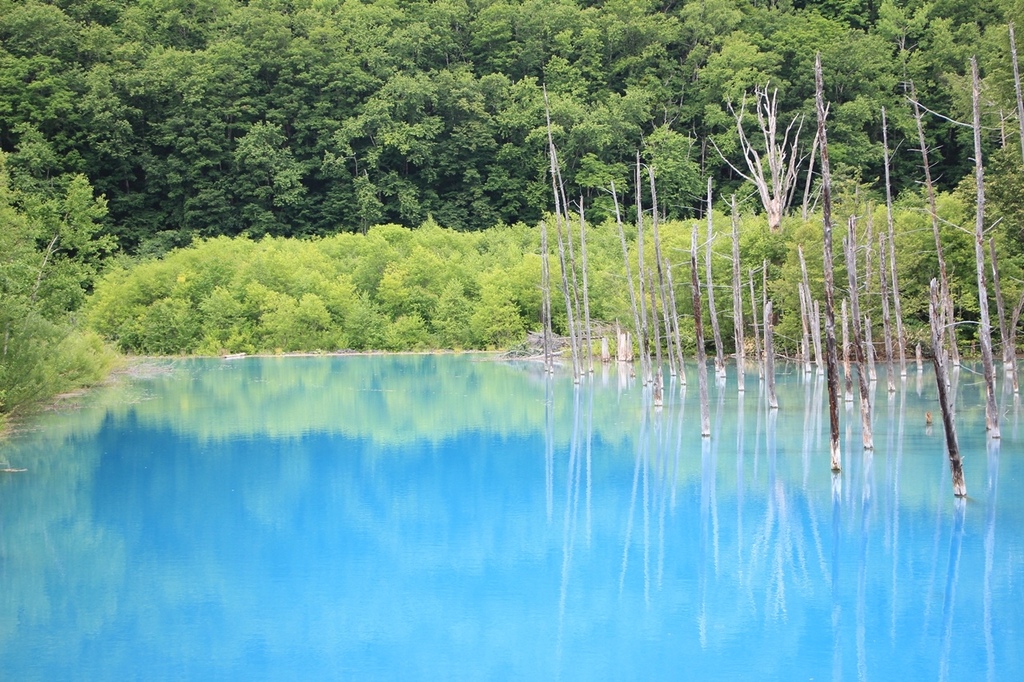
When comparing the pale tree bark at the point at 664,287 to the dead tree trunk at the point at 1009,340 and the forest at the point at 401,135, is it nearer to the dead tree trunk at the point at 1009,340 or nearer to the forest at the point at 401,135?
the dead tree trunk at the point at 1009,340

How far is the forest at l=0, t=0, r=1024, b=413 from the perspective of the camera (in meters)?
50.7

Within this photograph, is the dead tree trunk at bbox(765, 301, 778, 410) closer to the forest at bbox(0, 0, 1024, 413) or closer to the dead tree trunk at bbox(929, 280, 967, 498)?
the dead tree trunk at bbox(929, 280, 967, 498)

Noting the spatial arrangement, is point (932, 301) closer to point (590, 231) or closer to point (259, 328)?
point (590, 231)

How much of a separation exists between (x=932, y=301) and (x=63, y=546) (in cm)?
1390

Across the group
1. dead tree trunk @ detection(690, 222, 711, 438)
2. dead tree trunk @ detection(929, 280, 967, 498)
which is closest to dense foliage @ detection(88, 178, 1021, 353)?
dead tree trunk @ detection(690, 222, 711, 438)

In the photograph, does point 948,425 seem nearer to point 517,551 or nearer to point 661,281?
point 517,551

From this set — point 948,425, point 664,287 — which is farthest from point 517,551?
point 664,287

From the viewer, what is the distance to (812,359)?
38.2 meters

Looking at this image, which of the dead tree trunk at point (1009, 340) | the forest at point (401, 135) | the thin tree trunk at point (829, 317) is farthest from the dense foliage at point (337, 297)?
the thin tree trunk at point (829, 317)

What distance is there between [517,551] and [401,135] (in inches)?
2121

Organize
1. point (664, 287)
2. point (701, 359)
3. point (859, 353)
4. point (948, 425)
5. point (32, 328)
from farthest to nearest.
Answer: point (664, 287) < point (701, 359) < point (32, 328) < point (859, 353) < point (948, 425)

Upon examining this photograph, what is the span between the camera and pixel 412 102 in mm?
65938

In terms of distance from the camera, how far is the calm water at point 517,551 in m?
9.77

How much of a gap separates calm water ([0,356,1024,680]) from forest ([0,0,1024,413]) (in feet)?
85.9
